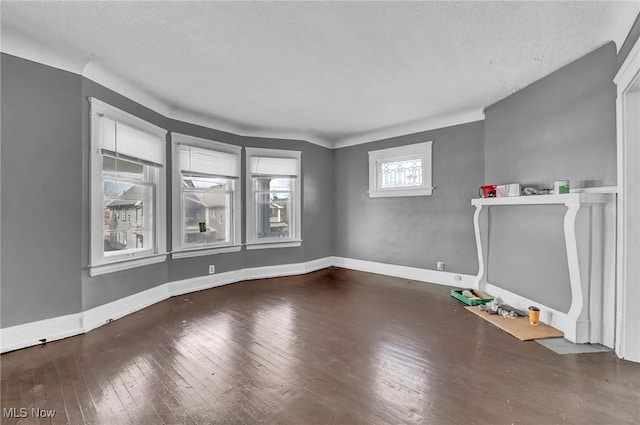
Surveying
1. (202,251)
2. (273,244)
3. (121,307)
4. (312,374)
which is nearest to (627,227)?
(312,374)

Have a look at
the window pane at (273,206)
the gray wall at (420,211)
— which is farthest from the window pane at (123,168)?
the gray wall at (420,211)

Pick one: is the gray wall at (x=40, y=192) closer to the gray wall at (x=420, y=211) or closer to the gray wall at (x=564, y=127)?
the gray wall at (x=420, y=211)

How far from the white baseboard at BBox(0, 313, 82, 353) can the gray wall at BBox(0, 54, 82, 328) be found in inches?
2.0

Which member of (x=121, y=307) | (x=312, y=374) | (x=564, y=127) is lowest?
(x=312, y=374)

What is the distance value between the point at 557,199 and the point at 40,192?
15.7 ft

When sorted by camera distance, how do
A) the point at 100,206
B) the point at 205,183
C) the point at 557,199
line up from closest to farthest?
the point at 557,199
the point at 100,206
the point at 205,183

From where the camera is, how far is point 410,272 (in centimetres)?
500

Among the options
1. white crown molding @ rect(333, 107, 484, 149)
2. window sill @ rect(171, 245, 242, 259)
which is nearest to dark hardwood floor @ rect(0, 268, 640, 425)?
window sill @ rect(171, 245, 242, 259)

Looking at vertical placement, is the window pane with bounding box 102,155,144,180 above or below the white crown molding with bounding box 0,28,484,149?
below

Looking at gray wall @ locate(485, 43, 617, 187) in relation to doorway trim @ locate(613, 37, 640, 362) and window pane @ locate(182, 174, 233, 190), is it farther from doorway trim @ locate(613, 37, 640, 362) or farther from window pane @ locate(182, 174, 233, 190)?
window pane @ locate(182, 174, 233, 190)

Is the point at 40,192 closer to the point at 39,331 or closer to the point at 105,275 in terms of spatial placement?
the point at 105,275

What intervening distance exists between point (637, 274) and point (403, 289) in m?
2.57

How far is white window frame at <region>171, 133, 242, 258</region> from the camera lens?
4043mm

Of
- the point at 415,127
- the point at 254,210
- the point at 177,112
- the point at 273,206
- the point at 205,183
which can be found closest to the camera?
the point at 177,112
